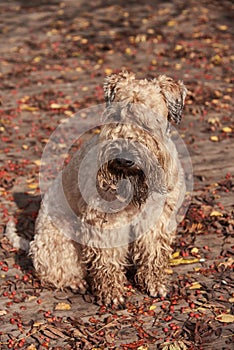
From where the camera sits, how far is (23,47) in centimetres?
1332

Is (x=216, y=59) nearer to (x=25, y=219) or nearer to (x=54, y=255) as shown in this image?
(x=25, y=219)

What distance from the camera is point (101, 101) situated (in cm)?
1052

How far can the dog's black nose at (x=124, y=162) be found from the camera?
15.4 ft

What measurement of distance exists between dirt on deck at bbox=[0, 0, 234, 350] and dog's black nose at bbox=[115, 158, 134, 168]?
171 cm

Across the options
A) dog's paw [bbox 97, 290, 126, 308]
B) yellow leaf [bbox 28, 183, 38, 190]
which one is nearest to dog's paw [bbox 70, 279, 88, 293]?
dog's paw [bbox 97, 290, 126, 308]

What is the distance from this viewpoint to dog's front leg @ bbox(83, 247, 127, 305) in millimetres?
5633

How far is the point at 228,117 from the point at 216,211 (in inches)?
115

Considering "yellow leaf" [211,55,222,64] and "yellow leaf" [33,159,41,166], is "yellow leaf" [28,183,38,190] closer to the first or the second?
"yellow leaf" [33,159,41,166]

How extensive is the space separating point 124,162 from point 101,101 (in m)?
5.94

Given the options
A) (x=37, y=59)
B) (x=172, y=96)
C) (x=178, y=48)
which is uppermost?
(x=172, y=96)

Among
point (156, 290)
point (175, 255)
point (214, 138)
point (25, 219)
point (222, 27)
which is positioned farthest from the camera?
point (222, 27)

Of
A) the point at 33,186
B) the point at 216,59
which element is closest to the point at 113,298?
the point at 33,186

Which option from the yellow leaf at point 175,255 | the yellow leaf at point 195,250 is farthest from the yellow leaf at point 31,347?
the yellow leaf at point 195,250

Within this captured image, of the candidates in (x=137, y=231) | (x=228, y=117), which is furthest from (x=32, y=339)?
(x=228, y=117)
